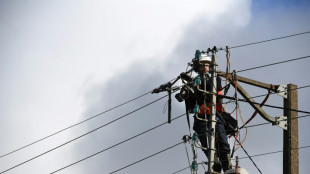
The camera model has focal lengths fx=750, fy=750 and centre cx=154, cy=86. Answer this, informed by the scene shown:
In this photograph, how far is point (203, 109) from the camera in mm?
15281

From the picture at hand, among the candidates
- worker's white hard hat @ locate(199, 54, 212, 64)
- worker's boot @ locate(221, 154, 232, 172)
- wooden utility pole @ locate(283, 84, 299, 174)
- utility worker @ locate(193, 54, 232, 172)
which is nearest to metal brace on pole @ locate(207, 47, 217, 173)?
utility worker @ locate(193, 54, 232, 172)

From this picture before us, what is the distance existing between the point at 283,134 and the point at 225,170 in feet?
4.92

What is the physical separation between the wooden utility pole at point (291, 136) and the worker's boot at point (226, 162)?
1.09m

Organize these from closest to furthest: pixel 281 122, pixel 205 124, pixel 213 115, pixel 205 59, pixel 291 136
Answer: pixel 213 115 < pixel 205 124 < pixel 291 136 < pixel 281 122 < pixel 205 59

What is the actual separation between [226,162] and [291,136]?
4.68ft

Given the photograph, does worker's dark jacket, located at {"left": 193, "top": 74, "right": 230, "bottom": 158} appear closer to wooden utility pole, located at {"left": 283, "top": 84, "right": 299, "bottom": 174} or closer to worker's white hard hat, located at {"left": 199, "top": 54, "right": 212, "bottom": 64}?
worker's white hard hat, located at {"left": 199, "top": 54, "right": 212, "bottom": 64}

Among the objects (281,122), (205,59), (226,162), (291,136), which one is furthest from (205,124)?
(291,136)

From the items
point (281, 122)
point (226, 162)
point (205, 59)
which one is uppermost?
point (205, 59)

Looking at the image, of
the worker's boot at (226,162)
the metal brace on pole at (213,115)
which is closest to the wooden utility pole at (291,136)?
the worker's boot at (226,162)

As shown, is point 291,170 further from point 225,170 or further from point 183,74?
point 183,74

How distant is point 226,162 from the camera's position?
15.1 meters

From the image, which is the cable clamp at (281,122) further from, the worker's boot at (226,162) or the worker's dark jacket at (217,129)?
the worker's boot at (226,162)

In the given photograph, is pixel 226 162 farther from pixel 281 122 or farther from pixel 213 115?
pixel 281 122

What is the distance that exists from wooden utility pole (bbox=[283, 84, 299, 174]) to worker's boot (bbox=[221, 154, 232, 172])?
42.9 inches
